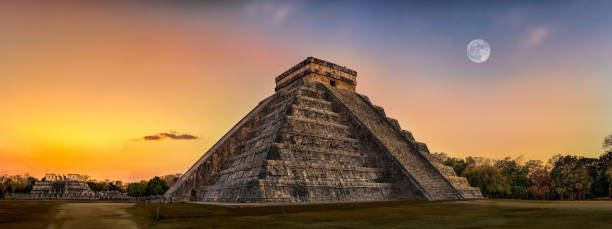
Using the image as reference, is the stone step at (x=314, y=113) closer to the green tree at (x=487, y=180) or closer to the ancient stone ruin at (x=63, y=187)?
the green tree at (x=487, y=180)

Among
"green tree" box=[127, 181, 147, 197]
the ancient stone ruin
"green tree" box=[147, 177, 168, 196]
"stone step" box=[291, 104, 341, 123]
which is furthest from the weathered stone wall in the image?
"stone step" box=[291, 104, 341, 123]

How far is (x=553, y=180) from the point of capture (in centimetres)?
6106

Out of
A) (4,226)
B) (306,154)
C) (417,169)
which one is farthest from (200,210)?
(417,169)

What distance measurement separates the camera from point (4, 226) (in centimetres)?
1486

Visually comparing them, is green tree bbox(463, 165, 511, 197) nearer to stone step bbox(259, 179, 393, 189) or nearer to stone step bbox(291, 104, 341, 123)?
stone step bbox(291, 104, 341, 123)

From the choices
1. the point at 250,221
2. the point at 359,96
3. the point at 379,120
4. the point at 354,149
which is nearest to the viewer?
the point at 250,221

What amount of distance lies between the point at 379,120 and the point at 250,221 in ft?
93.1

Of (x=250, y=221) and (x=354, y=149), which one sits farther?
(x=354, y=149)

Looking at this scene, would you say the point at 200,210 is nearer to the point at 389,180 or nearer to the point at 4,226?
the point at 4,226

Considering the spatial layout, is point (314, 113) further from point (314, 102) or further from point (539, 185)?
point (539, 185)

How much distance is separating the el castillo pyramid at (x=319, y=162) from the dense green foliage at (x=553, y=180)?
25188mm

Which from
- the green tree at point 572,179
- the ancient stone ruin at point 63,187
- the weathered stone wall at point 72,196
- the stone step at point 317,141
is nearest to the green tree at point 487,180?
the green tree at point 572,179

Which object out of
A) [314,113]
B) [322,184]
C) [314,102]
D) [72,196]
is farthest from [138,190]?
[322,184]

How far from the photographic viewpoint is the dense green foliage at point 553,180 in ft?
187
